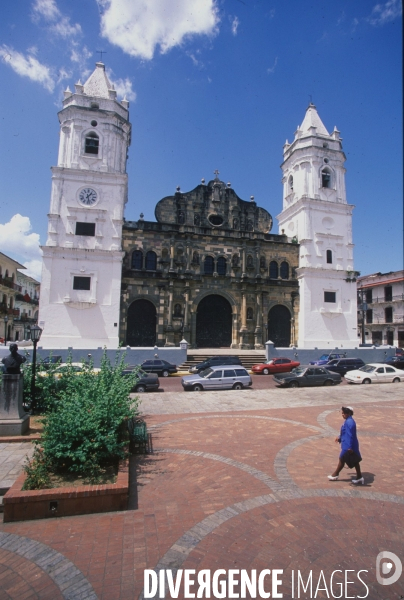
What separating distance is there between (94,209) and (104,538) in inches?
1082

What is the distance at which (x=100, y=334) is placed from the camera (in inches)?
1089

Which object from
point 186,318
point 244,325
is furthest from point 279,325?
point 186,318

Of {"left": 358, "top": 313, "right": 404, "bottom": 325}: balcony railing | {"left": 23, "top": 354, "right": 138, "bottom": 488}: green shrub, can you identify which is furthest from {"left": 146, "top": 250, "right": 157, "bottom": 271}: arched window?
{"left": 358, "top": 313, "right": 404, "bottom": 325}: balcony railing

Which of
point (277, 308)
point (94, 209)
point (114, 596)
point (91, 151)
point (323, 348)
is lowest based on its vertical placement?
point (114, 596)

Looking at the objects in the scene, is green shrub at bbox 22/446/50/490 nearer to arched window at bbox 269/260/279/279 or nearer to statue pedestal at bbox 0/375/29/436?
statue pedestal at bbox 0/375/29/436

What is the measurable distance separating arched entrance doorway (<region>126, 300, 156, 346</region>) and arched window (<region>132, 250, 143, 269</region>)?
3.18 metres

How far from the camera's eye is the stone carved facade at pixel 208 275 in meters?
30.5

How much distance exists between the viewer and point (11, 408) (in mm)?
8766

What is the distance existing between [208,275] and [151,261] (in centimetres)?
544

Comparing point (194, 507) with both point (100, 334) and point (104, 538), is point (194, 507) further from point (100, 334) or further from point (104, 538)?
point (100, 334)

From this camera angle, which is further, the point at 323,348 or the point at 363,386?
the point at 323,348

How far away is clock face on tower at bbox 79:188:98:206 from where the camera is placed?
1140 inches

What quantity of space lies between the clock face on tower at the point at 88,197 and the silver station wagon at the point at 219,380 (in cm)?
1860

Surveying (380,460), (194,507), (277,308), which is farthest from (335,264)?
(194,507)
